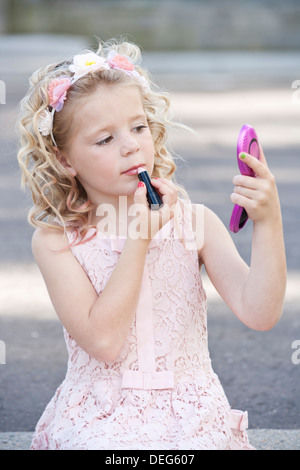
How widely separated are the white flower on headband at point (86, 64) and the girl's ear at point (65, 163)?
219 mm

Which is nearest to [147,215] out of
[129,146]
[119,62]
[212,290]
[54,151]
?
[129,146]

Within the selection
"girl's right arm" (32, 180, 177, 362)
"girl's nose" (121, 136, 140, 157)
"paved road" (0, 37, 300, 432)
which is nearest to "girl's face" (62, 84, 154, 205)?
"girl's nose" (121, 136, 140, 157)

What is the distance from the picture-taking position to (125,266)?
216 cm

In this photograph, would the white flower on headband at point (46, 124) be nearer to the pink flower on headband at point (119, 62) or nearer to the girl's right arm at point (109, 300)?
the pink flower on headband at point (119, 62)

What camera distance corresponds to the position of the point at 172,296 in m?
2.33

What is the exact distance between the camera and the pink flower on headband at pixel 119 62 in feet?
7.84

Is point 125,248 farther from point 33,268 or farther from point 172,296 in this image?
point 33,268

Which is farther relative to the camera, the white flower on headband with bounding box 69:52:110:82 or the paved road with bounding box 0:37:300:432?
the paved road with bounding box 0:37:300:432

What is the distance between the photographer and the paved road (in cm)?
325

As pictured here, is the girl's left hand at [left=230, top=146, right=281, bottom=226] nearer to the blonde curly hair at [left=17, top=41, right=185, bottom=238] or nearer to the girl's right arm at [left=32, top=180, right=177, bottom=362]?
the girl's right arm at [left=32, top=180, right=177, bottom=362]

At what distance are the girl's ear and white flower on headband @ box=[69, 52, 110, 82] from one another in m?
0.22

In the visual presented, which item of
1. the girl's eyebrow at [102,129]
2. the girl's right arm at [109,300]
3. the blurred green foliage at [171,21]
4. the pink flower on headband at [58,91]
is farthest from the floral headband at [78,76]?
the blurred green foliage at [171,21]

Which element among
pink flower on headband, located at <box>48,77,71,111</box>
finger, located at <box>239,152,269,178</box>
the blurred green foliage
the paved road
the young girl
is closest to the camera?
finger, located at <box>239,152,269,178</box>

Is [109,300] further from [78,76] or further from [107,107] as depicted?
[78,76]
